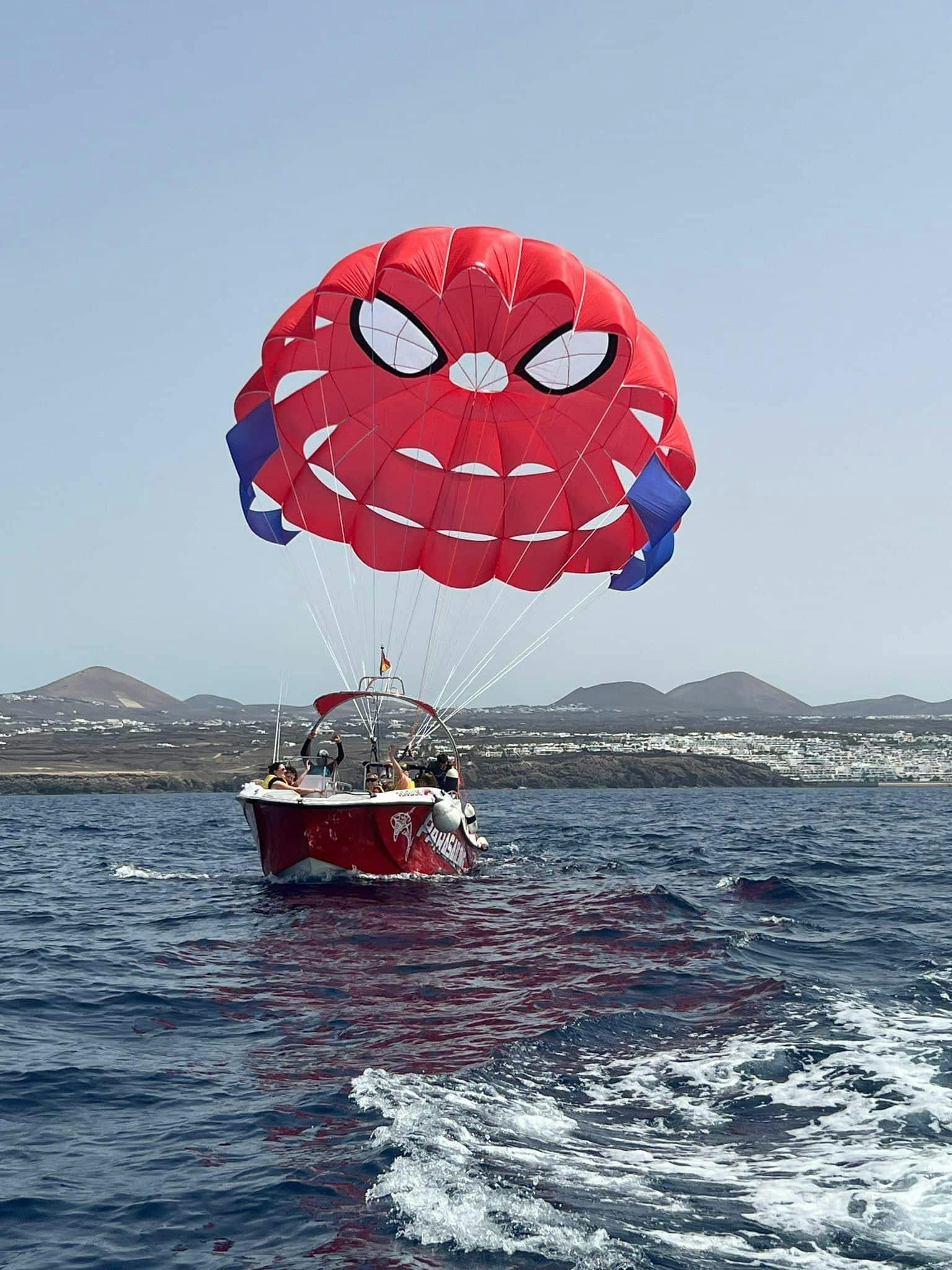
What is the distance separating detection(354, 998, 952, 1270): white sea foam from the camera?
574cm

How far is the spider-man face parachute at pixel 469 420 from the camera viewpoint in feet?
57.7

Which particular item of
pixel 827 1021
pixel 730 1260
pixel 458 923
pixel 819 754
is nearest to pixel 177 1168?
pixel 730 1260

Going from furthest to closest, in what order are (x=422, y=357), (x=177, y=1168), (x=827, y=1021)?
(x=422, y=357) < (x=827, y=1021) < (x=177, y=1168)

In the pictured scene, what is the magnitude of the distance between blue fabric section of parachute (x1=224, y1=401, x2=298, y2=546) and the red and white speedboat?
4882mm

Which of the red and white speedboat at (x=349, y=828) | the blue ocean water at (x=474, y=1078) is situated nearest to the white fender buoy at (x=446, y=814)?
the red and white speedboat at (x=349, y=828)

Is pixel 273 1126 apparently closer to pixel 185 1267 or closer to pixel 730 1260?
pixel 185 1267

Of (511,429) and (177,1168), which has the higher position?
(511,429)

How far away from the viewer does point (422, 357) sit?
19125 millimetres

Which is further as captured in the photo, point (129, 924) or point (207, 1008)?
point (129, 924)

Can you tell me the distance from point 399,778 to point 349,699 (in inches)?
84.9

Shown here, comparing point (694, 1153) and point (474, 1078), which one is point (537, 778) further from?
point (694, 1153)

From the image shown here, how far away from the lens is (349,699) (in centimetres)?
1972

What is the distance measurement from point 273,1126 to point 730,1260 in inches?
129

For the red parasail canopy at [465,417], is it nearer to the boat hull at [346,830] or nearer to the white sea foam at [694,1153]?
the boat hull at [346,830]
